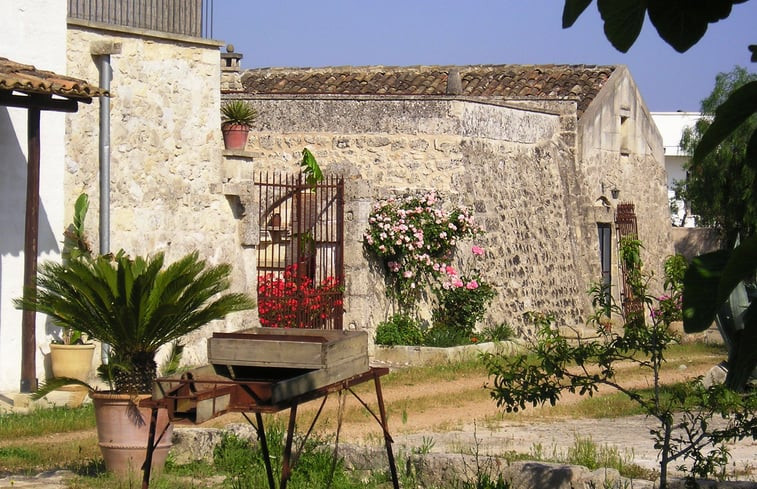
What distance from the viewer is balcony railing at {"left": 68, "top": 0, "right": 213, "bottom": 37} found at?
12.0 m

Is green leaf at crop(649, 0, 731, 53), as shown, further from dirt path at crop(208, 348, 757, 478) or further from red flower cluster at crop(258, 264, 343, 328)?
red flower cluster at crop(258, 264, 343, 328)

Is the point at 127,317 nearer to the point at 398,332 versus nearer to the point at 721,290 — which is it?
the point at 721,290

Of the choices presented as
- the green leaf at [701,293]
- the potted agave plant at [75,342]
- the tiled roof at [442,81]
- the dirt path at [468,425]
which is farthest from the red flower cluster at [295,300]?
the green leaf at [701,293]

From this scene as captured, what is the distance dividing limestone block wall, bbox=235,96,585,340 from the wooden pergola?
16.0ft

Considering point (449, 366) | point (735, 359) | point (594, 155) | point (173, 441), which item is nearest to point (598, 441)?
point (173, 441)

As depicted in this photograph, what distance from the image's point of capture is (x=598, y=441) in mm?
9141

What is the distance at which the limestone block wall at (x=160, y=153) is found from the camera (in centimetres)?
1159

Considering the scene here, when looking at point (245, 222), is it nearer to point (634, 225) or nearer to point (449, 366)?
point (449, 366)

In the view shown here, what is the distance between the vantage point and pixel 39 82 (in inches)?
383

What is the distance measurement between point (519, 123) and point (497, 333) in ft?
12.5

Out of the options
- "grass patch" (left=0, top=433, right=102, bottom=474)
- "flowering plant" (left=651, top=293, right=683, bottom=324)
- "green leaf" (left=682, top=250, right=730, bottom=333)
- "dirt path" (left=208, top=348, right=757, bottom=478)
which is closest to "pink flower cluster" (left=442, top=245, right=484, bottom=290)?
"dirt path" (left=208, top=348, right=757, bottom=478)

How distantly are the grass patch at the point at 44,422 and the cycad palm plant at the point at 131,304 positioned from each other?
2.14m

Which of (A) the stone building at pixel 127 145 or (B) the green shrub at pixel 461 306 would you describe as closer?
(A) the stone building at pixel 127 145

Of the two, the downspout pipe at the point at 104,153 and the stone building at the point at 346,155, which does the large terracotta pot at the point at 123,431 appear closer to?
the stone building at the point at 346,155
